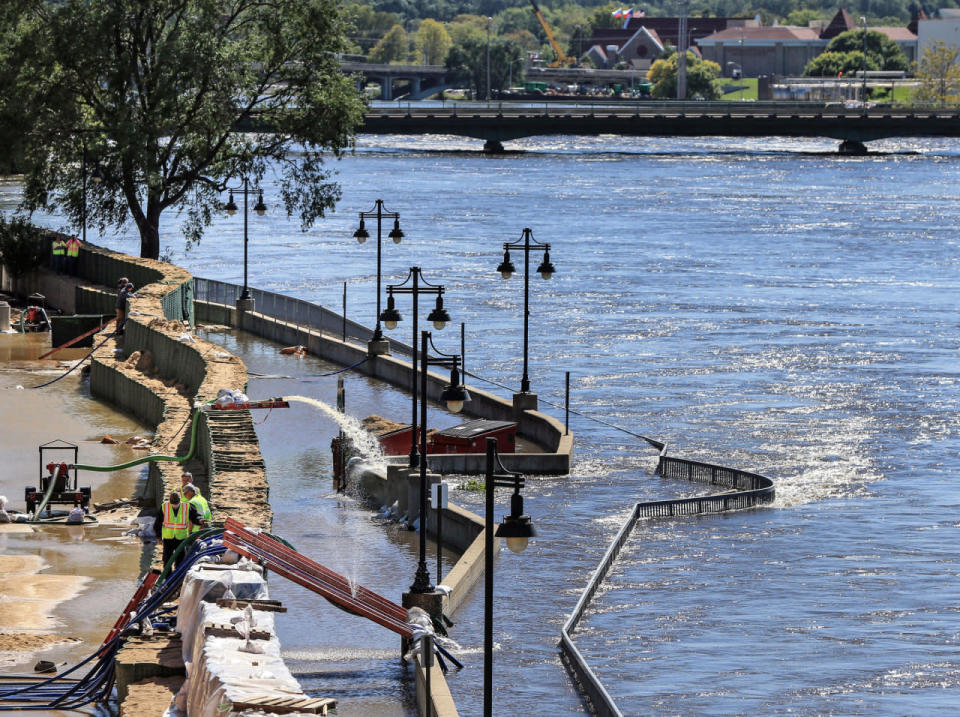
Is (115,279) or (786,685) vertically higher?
(115,279)

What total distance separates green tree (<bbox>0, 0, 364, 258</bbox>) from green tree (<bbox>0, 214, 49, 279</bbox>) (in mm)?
2011

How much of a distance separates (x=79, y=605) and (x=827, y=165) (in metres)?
166

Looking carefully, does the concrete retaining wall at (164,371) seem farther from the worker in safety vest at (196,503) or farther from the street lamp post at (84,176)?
the street lamp post at (84,176)

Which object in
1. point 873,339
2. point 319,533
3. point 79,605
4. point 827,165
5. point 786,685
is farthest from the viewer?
point 827,165

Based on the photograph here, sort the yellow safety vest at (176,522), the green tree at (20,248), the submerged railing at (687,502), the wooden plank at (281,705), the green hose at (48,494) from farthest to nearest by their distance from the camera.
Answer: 1. the green tree at (20,248)
2. the submerged railing at (687,502)
3. the green hose at (48,494)
4. the yellow safety vest at (176,522)
5. the wooden plank at (281,705)

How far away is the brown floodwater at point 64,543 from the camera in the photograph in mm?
26484

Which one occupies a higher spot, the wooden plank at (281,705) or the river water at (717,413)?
the wooden plank at (281,705)

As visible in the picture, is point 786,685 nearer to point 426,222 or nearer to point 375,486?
point 375,486

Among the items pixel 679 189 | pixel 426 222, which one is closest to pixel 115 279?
pixel 426 222

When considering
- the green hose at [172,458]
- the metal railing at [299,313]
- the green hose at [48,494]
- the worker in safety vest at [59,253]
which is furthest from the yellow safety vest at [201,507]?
the worker in safety vest at [59,253]

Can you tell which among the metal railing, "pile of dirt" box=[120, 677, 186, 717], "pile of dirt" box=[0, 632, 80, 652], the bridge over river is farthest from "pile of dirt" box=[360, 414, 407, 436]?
the bridge over river

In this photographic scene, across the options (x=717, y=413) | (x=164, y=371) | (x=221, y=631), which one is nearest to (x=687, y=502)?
(x=164, y=371)

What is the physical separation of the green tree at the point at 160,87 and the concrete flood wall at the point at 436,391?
205 inches

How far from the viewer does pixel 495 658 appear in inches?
1240
